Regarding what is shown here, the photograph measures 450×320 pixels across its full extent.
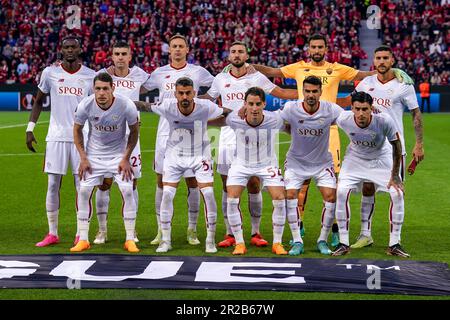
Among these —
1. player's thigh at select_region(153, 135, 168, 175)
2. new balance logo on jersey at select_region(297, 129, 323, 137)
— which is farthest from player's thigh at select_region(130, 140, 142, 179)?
new balance logo on jersey at select_region(297, 129, 323, 137)

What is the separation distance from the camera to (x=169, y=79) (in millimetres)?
10016

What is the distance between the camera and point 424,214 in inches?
464

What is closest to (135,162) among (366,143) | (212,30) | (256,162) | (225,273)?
(256,162)

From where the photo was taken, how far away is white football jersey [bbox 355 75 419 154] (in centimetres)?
959

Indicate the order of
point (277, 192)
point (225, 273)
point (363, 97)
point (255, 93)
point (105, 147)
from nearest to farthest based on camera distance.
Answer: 1. point (225, 273)
2. point (363, 97)
3. point (255, 93)
4. point (277, 192)
5. point (105, 147)

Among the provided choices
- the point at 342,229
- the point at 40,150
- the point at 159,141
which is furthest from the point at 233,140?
the point at 40,150

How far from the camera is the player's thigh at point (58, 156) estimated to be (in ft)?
Result: 31.6

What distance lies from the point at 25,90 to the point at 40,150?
14527 millimetres

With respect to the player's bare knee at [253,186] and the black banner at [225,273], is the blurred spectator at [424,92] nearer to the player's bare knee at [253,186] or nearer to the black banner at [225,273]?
the player's bare knee at [253,186]

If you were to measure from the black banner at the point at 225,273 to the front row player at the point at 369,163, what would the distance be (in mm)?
672

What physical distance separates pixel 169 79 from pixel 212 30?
2869 centimetres

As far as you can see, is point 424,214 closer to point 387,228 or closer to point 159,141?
point 387,228

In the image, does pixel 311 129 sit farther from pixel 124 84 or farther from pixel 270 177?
pixel 124 84
